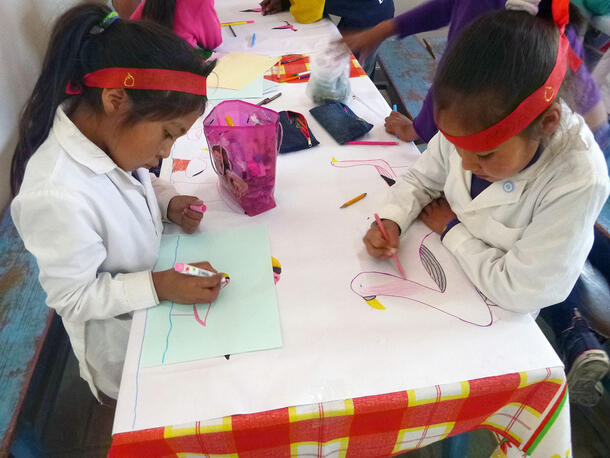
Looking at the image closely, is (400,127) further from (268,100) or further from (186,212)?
(186,212)

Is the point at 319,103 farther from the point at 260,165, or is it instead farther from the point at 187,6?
the point at 187,6

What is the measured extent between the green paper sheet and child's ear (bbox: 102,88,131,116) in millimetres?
283

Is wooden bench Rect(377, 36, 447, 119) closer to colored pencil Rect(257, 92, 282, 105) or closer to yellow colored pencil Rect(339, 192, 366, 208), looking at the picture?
colored pencil Rect(257, 92, 282, 105)

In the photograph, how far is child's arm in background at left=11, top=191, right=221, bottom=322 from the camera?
617mm

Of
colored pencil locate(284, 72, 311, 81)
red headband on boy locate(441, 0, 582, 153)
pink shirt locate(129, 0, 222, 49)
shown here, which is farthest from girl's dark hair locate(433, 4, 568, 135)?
pink shirt locate(129, 0, 222, 49)

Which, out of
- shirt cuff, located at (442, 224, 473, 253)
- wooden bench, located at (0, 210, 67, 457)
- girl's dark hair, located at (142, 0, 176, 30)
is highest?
girl's dark hair, located at (142, 0, 176, 30)

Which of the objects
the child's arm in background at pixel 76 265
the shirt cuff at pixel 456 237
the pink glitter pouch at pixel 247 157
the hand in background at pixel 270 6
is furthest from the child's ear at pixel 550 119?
the hand in background at pixel 270 6

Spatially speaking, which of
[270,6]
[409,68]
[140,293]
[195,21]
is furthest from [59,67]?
[409,68]

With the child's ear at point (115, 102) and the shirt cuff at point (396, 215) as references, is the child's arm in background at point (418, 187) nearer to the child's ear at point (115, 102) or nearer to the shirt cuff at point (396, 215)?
the shirt cuff at point (396, 215)

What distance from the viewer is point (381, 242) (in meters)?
0.78

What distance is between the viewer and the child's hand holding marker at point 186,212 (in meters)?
0.86

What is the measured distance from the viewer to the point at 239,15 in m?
1.99

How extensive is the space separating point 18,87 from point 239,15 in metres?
1.02

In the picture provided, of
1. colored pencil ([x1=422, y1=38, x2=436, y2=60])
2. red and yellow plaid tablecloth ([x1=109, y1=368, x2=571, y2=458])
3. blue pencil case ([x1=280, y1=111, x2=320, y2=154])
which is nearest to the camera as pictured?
red and yellow plaid tablecloth ([x1=109, y1=368, x2=571, y2=458])
